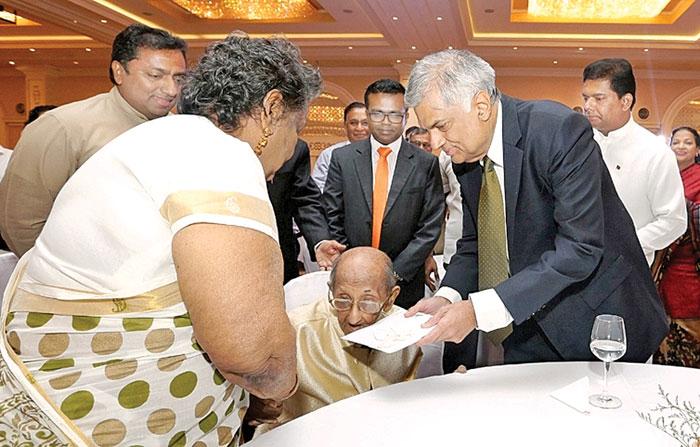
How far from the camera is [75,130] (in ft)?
6.98

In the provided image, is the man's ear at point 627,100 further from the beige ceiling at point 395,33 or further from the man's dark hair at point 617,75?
the beige ceiling at point 395,33

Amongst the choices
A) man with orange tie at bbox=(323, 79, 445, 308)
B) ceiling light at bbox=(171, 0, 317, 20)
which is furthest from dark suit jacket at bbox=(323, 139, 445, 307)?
ceiling light at bbox=(171, 0, 317, 20)

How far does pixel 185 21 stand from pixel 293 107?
28.2 feet

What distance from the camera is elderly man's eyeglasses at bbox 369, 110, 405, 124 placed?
9.70ft

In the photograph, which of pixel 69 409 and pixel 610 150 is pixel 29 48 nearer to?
pixel 610 150

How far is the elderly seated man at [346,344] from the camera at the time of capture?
1.73 metres

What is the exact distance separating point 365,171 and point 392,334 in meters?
1.62

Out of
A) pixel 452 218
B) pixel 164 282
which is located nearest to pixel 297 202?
pixel 452 218

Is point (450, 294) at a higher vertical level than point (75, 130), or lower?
lower

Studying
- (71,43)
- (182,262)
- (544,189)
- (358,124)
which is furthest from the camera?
(71,43)

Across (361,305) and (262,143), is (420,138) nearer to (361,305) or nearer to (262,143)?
(361,305)

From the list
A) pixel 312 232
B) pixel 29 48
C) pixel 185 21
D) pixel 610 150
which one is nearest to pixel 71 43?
pixel 29 48

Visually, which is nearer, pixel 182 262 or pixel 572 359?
pixel 182 262

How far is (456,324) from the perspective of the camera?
145 centimetres
